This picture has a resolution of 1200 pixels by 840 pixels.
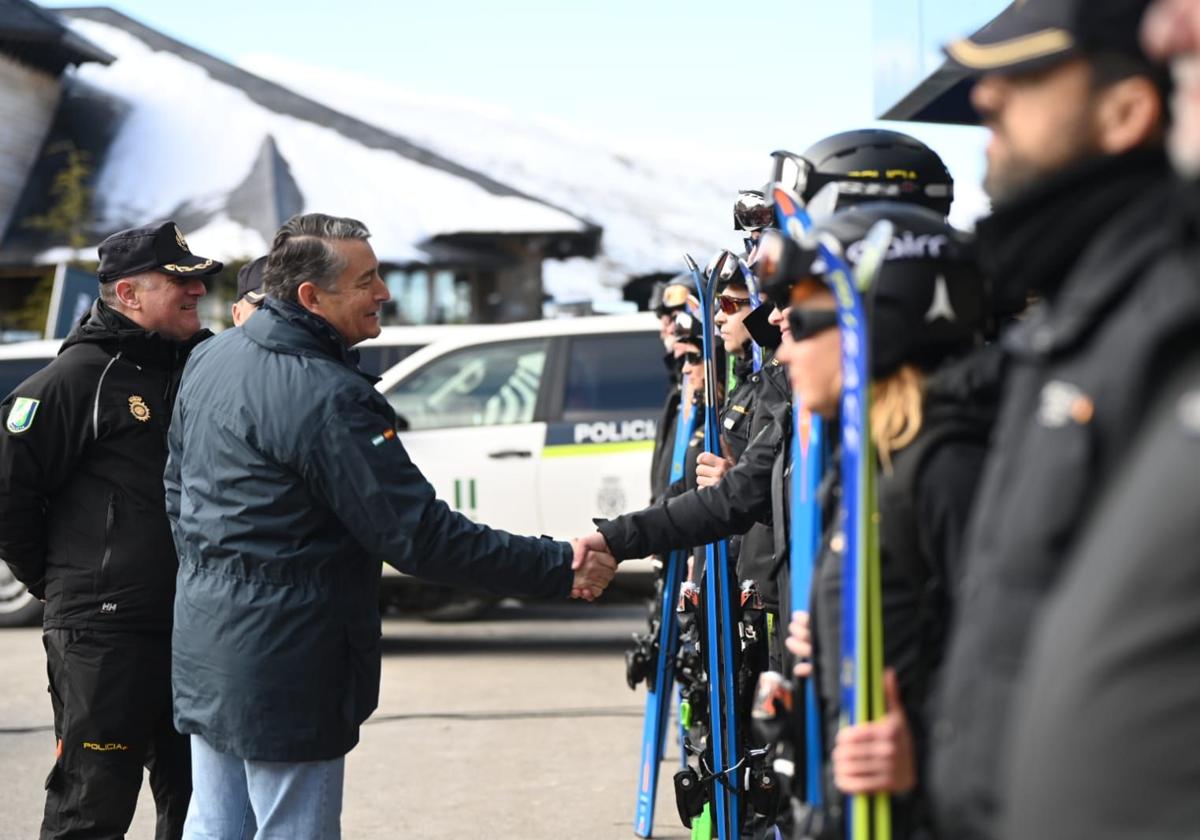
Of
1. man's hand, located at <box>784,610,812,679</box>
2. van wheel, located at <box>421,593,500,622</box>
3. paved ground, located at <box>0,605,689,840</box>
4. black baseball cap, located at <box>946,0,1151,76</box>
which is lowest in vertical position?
paved ground, located at <box>0,605,689,840</box>

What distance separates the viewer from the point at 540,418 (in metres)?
10.4

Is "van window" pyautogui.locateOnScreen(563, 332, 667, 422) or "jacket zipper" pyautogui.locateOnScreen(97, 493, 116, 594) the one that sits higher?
"van window" pyautogui.locateOnScreen(563, 332, 667, 422)

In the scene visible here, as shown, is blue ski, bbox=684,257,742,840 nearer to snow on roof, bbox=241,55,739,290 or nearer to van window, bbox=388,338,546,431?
van window, bbox=388,338,546,431

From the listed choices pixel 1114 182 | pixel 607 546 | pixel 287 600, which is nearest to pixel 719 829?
pixel 607 546

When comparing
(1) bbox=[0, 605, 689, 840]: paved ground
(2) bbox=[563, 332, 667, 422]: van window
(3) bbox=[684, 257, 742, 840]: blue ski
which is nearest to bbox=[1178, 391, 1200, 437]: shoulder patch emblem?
(3) bbox=[684, 257, 742, 840]: blue ski

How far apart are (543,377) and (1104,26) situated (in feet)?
28.9

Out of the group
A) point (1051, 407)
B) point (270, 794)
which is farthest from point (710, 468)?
point (1051, 407)

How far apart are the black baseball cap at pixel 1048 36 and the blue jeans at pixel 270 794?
7.76ft

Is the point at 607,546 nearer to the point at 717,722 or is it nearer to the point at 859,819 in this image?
the point at 717,722

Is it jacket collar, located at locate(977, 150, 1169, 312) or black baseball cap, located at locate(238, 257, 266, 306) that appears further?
black baseball cap, located at locate(238, 257, 266, 306)

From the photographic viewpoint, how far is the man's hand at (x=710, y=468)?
187 inches

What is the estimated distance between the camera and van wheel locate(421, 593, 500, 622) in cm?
1163

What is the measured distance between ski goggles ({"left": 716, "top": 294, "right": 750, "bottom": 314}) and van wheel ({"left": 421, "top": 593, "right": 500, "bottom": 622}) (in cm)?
644

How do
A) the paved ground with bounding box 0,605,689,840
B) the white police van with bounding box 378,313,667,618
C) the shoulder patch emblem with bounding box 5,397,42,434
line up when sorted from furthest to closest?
the white police van with bounding box 378,313,667,618, the paved ground with bounding box 0,605,689,840, the shoulder patch emblem with bounding box 5,397,42,434
